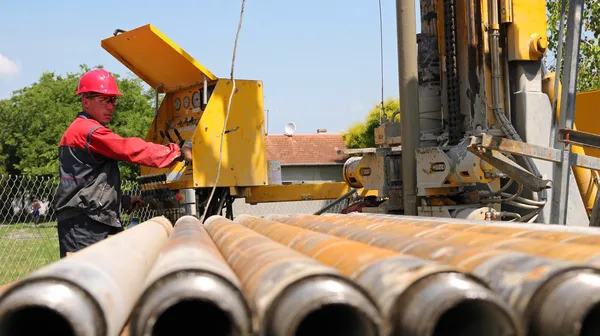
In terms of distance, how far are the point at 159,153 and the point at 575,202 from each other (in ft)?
12.9

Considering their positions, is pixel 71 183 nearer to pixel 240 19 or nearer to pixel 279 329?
pixel 240 19

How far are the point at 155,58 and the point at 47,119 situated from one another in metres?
37.0

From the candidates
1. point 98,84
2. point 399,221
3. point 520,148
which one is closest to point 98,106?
point 98,84

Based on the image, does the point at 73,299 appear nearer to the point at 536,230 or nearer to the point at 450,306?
the point at 450,306

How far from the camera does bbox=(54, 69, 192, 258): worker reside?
5215mm

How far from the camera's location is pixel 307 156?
159 ft

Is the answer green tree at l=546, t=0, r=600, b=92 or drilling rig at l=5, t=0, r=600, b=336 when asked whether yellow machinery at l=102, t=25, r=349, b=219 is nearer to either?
drilling rig at l=5, t=0, r=600, b=336

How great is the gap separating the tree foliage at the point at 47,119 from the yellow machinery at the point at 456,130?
105ft

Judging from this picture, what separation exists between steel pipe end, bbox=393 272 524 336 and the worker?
3592 millimetres

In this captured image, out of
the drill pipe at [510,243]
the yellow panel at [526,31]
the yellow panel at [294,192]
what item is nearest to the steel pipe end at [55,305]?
the drill pipe at [510,243]

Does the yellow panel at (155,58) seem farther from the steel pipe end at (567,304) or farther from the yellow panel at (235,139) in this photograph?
the steel pipe end at (567,304)

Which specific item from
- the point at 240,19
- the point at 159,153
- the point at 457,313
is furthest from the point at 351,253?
the point at 240,19

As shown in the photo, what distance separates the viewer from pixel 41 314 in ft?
6.63

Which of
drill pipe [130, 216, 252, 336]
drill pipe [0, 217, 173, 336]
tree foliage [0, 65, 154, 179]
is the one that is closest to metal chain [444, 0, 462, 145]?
drill pipe [0, 217, 173, 336]
